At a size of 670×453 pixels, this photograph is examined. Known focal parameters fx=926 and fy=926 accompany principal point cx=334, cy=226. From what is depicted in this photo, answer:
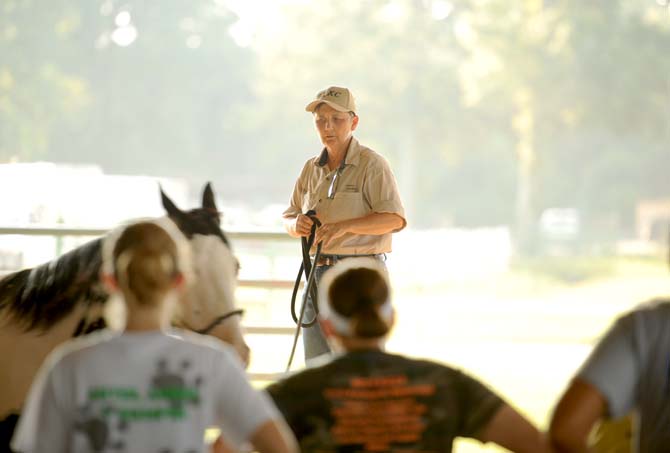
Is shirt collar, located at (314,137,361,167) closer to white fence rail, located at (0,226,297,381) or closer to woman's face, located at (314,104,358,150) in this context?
woman's face, located at (314,104,358,150)

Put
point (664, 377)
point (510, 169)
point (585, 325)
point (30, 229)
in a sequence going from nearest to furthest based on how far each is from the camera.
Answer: point (664, 377) < point (30, 229) < point (585, 325) < point (510, 169)

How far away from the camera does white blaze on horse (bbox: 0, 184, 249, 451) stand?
8.19ft

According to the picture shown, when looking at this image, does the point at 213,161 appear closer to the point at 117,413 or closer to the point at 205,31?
the point at 205,31

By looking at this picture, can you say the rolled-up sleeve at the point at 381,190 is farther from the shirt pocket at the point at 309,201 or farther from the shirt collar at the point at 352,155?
the shirt pocket at the point at 309,201

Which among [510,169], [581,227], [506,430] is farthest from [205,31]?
[506,430]

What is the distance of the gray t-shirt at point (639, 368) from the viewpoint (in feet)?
5.36

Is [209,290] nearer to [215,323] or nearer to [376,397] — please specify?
[215,323]

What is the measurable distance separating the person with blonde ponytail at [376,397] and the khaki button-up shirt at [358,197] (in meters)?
1.76

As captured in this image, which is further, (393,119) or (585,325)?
(393,119)

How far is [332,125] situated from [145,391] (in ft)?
6.95

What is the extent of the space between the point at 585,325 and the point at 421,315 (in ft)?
11.1

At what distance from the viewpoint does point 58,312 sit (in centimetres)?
250

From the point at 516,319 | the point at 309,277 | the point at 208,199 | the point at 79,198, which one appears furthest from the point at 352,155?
the point at 79,198

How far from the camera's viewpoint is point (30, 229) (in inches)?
197
